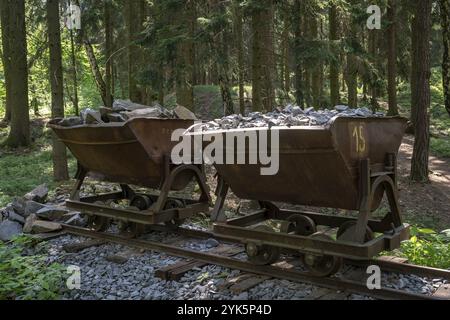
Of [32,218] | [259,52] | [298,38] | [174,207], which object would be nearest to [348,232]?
[174,207]

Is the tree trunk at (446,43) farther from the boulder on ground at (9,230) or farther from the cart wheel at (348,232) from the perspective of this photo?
the boulder on ground at (9,230)

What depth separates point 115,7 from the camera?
759 inches

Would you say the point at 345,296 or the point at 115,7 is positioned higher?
the point at 115,7

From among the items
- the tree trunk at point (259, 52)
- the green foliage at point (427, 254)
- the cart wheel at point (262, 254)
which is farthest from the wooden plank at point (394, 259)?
the tree trunk at point (259, 52)

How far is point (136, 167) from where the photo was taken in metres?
7.32

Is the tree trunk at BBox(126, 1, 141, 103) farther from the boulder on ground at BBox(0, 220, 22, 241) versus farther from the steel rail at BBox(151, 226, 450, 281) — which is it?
the steel rail at BBox(151, 226, 450, 281)

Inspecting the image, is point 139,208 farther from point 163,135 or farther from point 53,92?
point 53,92

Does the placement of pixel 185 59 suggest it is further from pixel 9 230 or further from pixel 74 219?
pixel 9 230

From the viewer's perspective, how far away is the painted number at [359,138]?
505 centimetres

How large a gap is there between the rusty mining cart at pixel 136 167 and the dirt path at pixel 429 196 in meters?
6.04

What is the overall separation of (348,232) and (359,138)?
1187 millimetres
